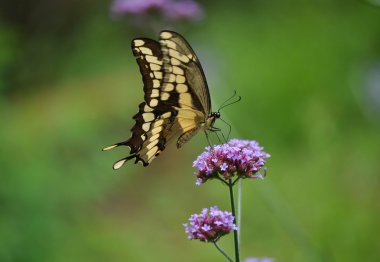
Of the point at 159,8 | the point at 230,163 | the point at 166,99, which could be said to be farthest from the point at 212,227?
the point at 159,8

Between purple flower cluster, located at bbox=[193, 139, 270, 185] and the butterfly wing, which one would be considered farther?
the butterfly wing

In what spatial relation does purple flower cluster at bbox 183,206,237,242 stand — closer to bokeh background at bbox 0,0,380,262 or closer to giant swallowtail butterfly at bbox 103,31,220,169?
giant swallowtail butterfly at bbox 103,31,220,169

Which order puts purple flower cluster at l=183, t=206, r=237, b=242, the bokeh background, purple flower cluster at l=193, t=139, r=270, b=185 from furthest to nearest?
the bokeh background
purple flower cluster at l=193, t=139, r=270, b=185
purple flower cluster at l=183, t=206, r=237, b=242

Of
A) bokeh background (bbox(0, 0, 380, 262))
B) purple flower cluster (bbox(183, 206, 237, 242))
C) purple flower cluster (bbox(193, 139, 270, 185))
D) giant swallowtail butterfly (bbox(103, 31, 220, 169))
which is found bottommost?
purple flower cluster (bbox(183, 206, 237, 242))

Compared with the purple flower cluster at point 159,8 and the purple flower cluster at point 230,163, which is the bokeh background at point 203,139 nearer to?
the purple flower cluster at point 159,8

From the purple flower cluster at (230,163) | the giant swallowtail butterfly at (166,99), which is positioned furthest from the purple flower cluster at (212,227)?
the giant swallowtail butterfly at (166,99)

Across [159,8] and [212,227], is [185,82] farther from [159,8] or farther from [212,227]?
[159,8]

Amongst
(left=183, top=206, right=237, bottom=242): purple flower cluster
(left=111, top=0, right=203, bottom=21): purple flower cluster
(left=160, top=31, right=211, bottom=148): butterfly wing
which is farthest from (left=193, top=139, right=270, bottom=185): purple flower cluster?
(left=111, top=0, right=203, bottom=21): purple flower cluster
